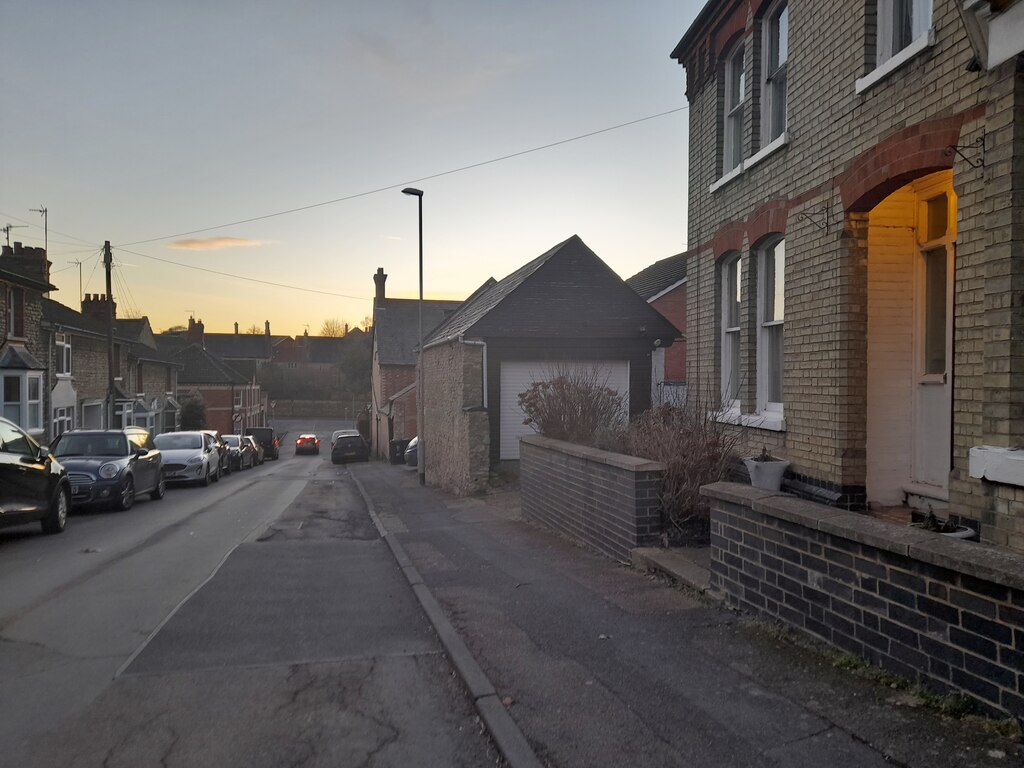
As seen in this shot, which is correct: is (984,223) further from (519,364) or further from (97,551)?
(519,364)

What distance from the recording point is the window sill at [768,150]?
349 inches

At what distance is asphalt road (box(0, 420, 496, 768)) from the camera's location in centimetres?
418

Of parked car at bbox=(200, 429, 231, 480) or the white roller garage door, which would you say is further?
parked car at bbox=(200, 429, 231, 480)

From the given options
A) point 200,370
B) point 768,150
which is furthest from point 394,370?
point 768,150

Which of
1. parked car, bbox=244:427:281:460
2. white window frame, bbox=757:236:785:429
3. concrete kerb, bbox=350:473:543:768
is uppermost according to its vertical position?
white window frame, bbox=757:236:785:429

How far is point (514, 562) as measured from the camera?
28.7 feet

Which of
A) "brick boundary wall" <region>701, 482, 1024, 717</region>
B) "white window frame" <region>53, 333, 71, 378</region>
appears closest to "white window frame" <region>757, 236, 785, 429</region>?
"brick boundary wall" <region>701, 482, 1024, 717</region>

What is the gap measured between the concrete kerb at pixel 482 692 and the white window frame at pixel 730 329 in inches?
192

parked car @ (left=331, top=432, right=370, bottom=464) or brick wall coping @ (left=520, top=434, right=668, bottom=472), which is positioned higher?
brick wall coping @ (left=520, top=434, right=668, bottom=472)

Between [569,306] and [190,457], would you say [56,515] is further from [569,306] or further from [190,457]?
[569,306]

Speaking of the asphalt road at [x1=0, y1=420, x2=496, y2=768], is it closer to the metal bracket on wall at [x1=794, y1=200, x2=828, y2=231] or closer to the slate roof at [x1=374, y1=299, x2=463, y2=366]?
the metal bracket on wall at [x1=794, y1=200, x2=828, y2=231]

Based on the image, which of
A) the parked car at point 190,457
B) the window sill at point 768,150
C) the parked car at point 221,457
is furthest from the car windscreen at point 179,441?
the window sill at point 768,150

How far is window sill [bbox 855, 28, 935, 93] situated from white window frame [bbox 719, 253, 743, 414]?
3.23 m

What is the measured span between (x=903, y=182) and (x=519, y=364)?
12050 millimetres
